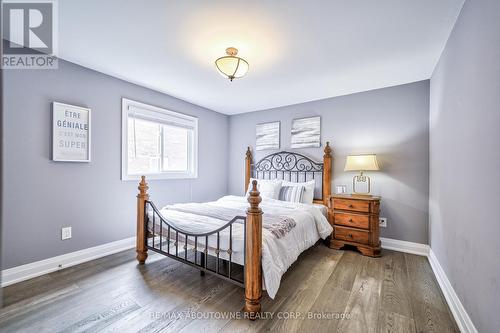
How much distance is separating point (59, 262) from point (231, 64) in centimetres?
278

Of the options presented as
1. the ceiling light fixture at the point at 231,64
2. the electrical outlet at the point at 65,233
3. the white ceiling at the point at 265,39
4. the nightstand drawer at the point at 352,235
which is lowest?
the nightstand drawer at the point at 352,235

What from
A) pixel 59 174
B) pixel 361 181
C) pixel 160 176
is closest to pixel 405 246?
pixel 361 181

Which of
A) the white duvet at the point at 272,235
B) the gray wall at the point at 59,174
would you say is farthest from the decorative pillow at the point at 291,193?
the gray wall at the point at 59,174

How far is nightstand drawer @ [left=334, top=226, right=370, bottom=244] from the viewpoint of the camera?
10.4ft

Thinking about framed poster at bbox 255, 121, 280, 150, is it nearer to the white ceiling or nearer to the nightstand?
the white ceiling

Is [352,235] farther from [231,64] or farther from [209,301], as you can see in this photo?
[231,64]

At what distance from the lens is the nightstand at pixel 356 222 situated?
312 centimetres

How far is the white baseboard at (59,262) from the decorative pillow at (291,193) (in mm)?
2234

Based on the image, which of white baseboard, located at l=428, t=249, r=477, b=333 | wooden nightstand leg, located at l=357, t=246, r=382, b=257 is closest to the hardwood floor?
white baseboard, located at l=428, t=249, r=477, b=333

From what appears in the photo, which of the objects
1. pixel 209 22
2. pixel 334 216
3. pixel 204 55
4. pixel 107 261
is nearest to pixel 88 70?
pixel 204 55

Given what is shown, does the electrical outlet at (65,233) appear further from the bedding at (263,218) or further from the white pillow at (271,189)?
the white pillow at (271,189)

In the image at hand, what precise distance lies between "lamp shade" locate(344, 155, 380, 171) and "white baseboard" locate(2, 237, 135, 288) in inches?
125

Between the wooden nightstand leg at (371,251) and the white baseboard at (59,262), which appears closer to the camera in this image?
the white baseboard at (59,262)

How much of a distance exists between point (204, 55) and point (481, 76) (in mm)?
2284
